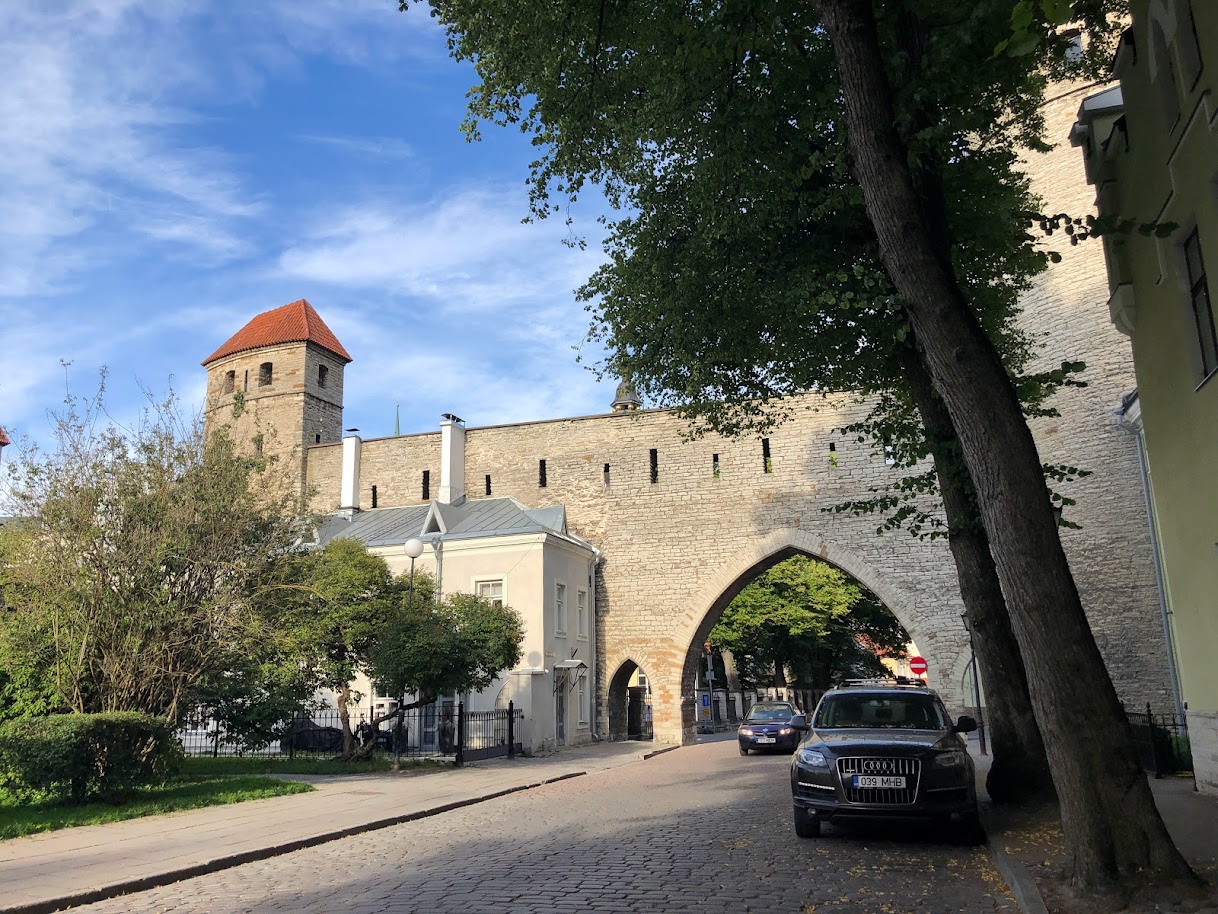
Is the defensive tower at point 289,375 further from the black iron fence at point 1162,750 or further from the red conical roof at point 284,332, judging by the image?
the black iron fence at point 1162,750

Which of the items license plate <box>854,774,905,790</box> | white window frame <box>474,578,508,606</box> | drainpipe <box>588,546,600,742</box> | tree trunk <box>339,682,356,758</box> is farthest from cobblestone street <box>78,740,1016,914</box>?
drainpipe <box>588,546,600,742</box>

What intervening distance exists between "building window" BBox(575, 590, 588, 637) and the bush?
19.3 m

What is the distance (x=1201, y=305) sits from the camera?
1091 cm

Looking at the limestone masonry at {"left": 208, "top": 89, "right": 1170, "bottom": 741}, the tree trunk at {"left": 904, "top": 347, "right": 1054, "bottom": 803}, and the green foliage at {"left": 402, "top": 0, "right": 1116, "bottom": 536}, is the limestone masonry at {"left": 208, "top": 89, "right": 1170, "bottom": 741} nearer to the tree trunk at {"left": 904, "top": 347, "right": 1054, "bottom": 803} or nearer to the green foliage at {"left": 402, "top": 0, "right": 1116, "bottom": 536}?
the green foliage at {"left": 402, "top": 0, "right": 1116, "bottom": 536}

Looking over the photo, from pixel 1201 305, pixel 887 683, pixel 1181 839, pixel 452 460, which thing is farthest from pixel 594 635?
pixel 1181 839

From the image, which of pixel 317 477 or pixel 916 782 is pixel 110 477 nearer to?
pixel 916 782

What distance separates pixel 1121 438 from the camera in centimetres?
2494

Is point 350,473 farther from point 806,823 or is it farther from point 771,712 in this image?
point 806,823

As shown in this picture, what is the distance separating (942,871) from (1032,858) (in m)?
0.77

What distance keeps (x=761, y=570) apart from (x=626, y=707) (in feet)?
23.9

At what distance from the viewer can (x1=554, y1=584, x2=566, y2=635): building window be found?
3062 cm

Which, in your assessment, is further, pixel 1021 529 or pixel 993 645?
pixel 993 645

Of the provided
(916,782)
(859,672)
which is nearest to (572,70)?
(916,782)

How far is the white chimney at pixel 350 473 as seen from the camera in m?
37.9
